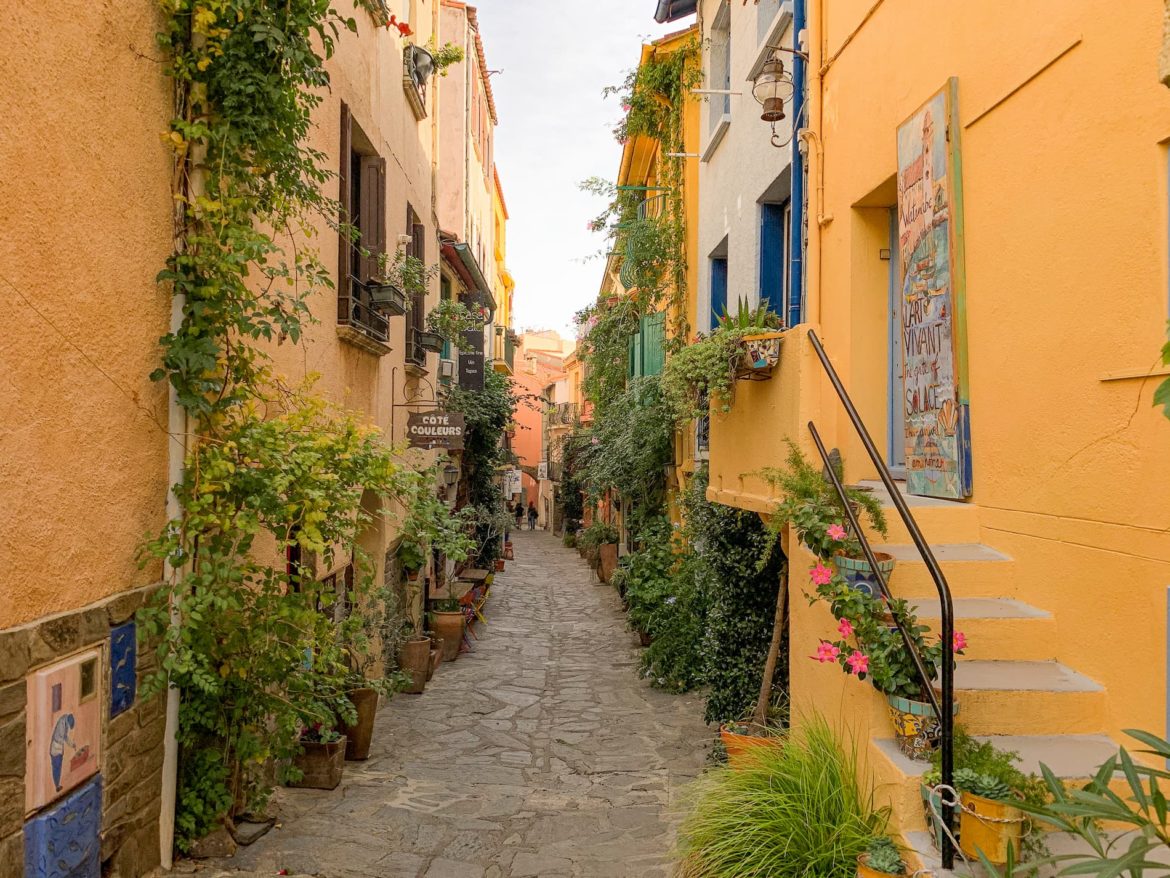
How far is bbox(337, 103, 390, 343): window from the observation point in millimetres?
7309

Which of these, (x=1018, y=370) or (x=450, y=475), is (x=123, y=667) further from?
(x=450, y=475)

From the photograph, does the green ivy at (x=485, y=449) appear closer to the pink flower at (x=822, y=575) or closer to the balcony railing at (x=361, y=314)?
the balcony railing at (x=361, y=314)

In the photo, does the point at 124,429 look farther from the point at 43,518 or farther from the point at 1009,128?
the point at 1009,128

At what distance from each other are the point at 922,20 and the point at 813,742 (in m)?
4.42

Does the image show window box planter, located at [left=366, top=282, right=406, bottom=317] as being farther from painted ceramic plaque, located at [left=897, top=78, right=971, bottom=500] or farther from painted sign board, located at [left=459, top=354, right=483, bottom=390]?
painted sign board, located at [left=459, top=354, right=483, bottom=390]

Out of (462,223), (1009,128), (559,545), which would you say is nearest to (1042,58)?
(1009,128)

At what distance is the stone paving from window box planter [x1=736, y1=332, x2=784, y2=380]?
2.97 meters

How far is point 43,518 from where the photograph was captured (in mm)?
3289

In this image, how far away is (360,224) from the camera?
8258 millimetres

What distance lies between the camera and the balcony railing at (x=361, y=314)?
730 cm

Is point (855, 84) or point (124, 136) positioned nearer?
point (124, 136)

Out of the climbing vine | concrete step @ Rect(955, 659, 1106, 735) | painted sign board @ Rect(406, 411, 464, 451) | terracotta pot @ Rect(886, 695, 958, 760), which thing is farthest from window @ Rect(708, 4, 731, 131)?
terracotta pot @ Rect(886, 695, 958, 760)

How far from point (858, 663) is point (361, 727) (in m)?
4.52

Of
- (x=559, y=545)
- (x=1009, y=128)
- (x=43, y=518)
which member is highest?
(x=1009, y=128)
